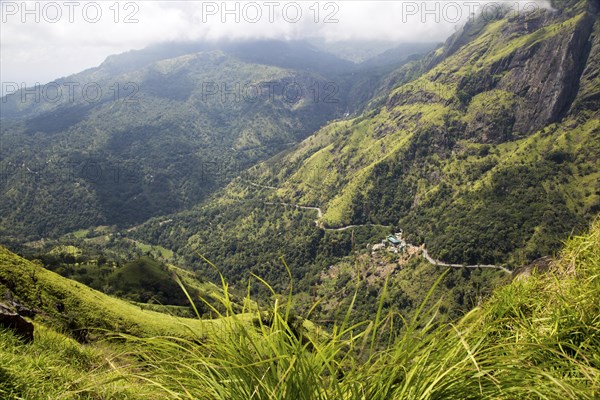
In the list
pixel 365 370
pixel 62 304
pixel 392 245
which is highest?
pixel 365 370

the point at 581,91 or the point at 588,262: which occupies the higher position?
the point at 581,91

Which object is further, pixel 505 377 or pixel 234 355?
pixel 234 355

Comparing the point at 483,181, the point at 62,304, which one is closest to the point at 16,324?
the point at 62,304

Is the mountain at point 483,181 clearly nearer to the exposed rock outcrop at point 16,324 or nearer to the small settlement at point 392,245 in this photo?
the small settlement at point 392,245

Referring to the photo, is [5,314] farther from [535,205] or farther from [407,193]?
[407,193]

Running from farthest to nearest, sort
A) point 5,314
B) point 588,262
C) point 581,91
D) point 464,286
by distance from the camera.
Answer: point 581,91 → point 464,286 → point 5,314 → point 588,262

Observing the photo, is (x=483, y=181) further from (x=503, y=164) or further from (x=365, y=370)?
(x=365, y=370)

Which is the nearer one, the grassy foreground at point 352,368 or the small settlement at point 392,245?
the grassy foreground at point 352,368

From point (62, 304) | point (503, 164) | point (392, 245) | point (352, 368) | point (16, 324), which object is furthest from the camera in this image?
point (503, 164)

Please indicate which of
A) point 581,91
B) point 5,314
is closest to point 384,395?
point 5,314

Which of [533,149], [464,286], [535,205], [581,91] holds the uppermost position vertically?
[581,91]

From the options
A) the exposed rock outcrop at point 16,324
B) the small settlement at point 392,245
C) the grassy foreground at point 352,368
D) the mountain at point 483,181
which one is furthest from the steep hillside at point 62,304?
the small settlement at point 392,245

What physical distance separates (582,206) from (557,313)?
15111 centimetres

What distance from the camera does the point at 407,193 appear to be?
174 meters
